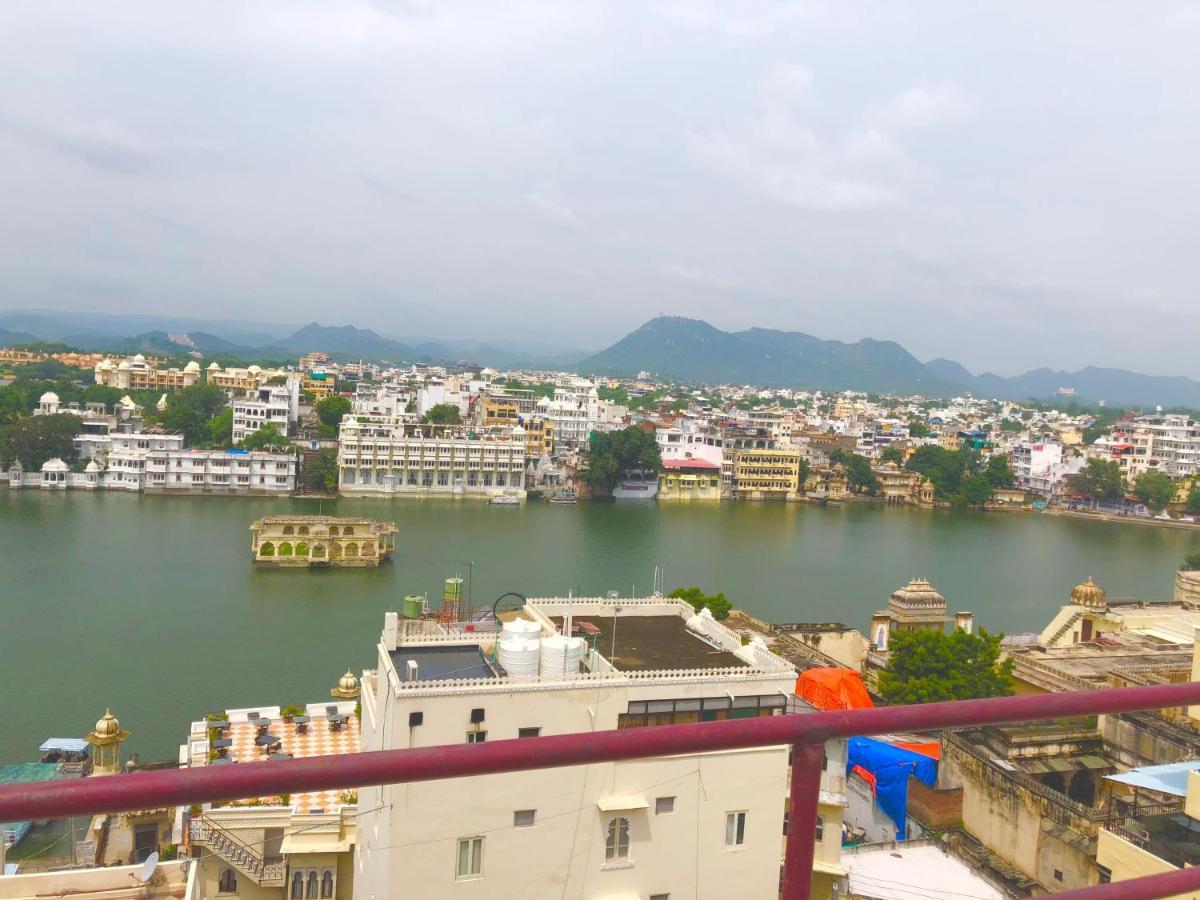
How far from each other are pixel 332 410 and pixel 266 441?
4871mm

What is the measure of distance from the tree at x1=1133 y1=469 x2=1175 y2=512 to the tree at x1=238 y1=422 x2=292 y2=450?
2348cm

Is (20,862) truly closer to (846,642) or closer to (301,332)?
(846,642)

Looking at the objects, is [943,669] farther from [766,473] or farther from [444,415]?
[444,415]

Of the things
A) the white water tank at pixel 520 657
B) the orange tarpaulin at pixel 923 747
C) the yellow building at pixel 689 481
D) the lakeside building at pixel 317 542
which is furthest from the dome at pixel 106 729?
the yellow building at pixel 689 481

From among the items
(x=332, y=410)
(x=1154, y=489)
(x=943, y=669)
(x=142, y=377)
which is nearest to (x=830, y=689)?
(x=943, y=669)

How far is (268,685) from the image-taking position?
9688 mm

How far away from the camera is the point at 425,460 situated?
79.4 feet

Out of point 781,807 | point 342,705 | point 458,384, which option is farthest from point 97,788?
point 458,384

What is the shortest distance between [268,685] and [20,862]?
3.90m

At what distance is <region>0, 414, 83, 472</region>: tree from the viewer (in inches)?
873

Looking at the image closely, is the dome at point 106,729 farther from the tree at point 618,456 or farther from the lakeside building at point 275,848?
the tree at point 618,456

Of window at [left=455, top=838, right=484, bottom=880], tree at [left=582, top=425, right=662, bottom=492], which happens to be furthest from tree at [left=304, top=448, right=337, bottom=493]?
window at [left=455, top=838, right=484, bottom=880]

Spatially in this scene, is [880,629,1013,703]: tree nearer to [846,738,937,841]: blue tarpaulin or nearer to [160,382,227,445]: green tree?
[846,738,937,841]: blue tarpaulin

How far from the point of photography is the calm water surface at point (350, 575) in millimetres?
9641
